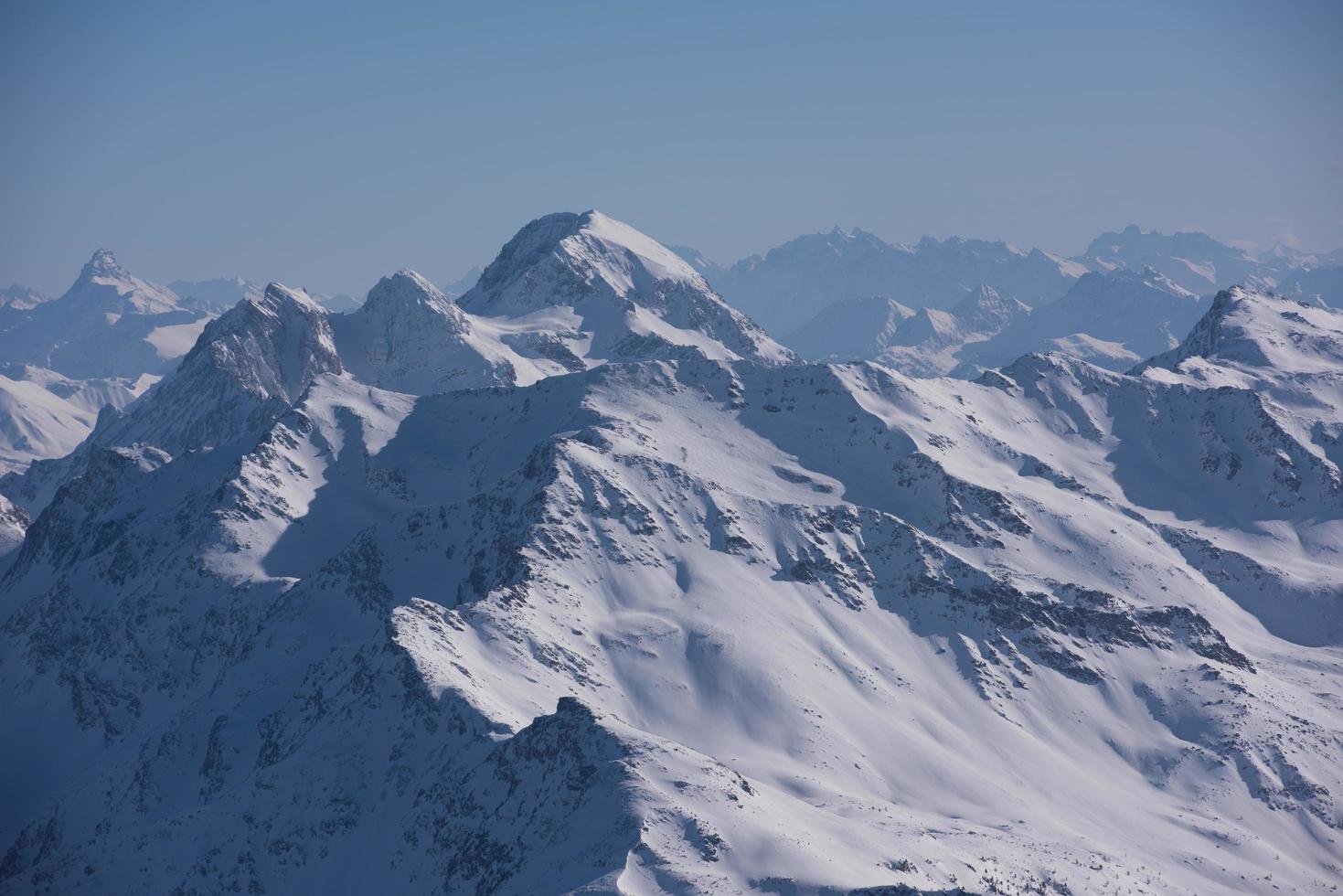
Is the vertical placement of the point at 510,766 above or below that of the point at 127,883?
above

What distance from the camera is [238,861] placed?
607ft

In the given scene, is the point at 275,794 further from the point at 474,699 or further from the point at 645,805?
the point at 645,805

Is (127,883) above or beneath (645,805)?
beneath

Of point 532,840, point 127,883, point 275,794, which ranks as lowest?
point 127,883

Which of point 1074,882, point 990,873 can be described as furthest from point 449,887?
point 1074,882

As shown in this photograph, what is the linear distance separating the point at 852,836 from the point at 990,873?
17.2 m

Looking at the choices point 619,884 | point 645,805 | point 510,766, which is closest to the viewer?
point 619,884

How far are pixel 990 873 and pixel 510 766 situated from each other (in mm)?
57943

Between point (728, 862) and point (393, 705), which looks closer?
point (728, 862)

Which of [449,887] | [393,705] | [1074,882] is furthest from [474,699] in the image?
[1074,882]

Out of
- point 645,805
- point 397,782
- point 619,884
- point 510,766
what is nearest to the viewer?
point 619,884

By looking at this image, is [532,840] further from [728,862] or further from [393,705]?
[393,705]

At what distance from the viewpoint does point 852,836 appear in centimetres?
18000

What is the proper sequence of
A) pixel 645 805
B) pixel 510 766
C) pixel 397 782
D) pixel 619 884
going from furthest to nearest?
pixel 397 782
pixel 510 766
pixel 645 805
pixel 619 884
